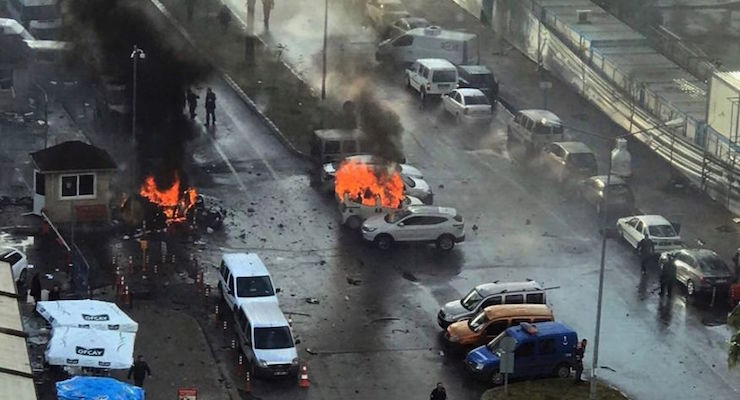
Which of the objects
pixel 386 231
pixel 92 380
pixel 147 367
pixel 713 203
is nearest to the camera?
pixel 92 380

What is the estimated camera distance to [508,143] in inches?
2429

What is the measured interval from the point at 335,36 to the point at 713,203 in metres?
22.2

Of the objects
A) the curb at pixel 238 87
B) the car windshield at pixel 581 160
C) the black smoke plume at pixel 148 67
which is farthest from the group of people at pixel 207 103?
the car windshield at pixel 581 160

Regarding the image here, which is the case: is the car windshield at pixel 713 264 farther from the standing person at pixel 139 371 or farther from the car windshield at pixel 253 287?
the standing person at pixel 139 371

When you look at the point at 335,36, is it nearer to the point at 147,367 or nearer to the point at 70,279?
the point at 70,279

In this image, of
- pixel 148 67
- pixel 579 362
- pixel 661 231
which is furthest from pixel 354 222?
pixel 579 362

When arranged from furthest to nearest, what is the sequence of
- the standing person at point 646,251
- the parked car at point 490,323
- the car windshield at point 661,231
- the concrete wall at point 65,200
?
the concrete wall at point 65,200 → the car windshield at point 661,231 → the standing person at point 646,251 → the parked car at point 490,323

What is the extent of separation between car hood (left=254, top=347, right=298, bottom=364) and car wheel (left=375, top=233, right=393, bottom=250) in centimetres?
947

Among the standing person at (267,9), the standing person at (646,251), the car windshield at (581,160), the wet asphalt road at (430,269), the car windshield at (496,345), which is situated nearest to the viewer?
the car windshield at (496,345)

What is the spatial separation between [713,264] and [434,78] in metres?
19.4

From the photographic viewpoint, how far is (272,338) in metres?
42.8

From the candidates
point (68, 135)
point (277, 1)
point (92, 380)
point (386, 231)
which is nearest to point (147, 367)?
point (92, 380)

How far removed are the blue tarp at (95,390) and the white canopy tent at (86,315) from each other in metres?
2.78

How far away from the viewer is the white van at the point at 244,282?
45.2 m
